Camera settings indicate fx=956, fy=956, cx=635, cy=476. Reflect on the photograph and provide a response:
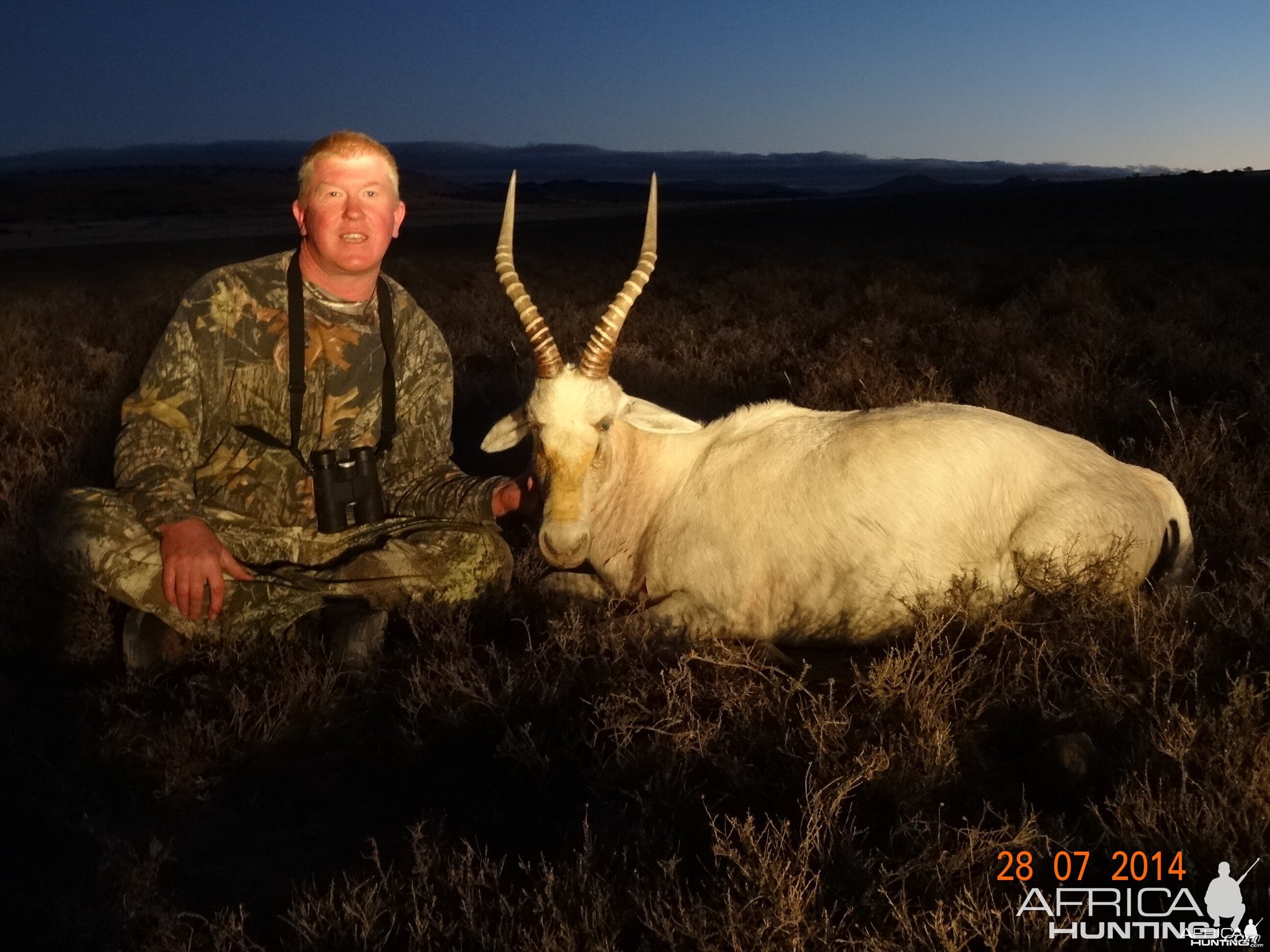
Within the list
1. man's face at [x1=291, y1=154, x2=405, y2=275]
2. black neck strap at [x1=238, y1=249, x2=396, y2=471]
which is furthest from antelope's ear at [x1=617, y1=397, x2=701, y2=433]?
man's face at [x1=291, y1=154, x2=405, y2=275]

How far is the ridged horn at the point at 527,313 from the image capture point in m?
4.21

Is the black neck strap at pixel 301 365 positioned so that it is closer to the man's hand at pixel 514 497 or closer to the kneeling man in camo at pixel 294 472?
the kneeling man in camo at pixel 294 472

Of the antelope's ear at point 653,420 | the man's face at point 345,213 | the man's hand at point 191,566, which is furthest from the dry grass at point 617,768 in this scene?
the man's face at point 345,213

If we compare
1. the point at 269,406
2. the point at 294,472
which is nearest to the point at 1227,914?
the point at 294,472

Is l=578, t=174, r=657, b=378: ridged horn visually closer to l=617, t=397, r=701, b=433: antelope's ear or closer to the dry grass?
l=617, t=397, r=701, b=433: antelope's ear

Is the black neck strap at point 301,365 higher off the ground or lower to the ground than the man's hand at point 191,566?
higher

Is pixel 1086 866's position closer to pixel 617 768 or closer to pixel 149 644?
pixel 617 768

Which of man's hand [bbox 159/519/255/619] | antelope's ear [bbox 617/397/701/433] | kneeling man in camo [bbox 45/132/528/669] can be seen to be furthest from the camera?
antelope's ear [bbox 617/397/701/433]

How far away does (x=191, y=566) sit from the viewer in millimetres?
3770

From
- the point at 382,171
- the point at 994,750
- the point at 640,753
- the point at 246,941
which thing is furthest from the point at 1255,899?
the point at 382,171

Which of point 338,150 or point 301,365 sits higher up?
point 338,150

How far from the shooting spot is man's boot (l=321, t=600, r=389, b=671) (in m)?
3.80

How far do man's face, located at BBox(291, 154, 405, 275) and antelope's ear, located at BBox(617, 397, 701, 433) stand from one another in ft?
4.29

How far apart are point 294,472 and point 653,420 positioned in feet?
5.68
